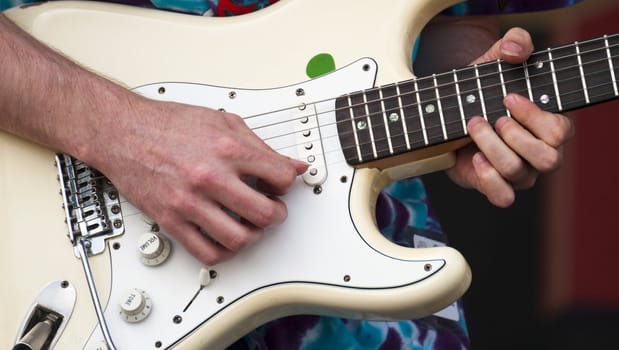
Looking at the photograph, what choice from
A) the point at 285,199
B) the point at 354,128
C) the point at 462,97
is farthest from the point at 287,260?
the point at 462,97

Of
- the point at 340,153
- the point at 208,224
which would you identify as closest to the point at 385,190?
the point at 340,153

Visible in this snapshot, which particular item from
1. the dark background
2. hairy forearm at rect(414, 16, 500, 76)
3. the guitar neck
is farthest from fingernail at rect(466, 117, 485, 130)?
the dark background

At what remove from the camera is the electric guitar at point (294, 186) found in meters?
1.06

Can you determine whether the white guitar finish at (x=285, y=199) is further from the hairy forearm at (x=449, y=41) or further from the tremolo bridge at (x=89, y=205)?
the hairy forearm at (x=449, y=41)

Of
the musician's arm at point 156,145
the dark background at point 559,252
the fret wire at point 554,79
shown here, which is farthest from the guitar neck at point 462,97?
the dark background at point 559,252

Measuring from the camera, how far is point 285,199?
3.63 feet

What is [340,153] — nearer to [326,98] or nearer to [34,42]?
[326,98]

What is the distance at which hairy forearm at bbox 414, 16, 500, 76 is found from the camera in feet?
4.60

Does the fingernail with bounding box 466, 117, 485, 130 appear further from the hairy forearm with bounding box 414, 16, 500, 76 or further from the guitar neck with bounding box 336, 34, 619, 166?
the hairy forearm with bounding box 414, 16, 500, 76

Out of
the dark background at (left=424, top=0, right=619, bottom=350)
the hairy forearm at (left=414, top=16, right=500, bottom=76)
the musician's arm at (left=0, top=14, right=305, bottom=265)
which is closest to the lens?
the musician's arm at (left=0, top=14, right=305, bottom=265)

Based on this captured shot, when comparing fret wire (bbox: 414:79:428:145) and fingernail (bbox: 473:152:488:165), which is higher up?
fret wire (bbox: 414:79:428:145)

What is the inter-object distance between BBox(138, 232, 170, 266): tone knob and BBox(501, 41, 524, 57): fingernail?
1.59ft

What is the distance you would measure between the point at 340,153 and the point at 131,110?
0.89ft

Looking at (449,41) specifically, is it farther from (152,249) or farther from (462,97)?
(152,249)
